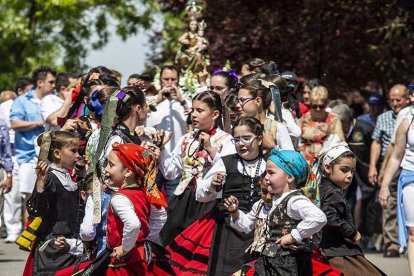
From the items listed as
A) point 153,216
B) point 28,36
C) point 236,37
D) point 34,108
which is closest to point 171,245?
point 153,216

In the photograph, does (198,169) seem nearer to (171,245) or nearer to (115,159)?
(171,245)

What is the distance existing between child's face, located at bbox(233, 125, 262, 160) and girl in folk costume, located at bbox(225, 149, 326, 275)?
53.7 inches

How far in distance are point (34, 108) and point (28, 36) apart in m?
17.1

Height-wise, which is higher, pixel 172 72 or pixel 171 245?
pixel 172 72

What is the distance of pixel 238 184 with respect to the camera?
10.8 metres

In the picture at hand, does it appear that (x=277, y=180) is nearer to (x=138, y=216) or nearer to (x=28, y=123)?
(x=138, y=216)

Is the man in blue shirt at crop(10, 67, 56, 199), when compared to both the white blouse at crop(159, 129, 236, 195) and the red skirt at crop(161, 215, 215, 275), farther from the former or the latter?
the red skirt at crop(161, 215, 215, 275)

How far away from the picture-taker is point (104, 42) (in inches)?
1422

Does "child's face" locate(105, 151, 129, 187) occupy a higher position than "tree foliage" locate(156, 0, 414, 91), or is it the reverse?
"tree foliage" locate(156, 0, 414, 91)

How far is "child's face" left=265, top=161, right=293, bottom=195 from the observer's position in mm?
9211

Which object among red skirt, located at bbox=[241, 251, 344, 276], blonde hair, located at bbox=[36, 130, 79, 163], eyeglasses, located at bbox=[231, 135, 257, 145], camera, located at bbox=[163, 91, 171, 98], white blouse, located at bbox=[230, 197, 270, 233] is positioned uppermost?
camera, located at bbox=[163, 91, 171, 98]

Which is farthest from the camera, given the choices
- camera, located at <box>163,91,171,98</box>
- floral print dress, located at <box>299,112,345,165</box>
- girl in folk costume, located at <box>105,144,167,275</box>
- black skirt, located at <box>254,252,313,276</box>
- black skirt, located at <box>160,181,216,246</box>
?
floral print dress, located at <box>299,112,345,165</box>

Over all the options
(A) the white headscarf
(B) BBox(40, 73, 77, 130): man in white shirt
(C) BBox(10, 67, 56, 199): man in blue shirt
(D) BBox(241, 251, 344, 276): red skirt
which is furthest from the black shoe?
(D) BBox(241, 251, 344, 276): red skirt

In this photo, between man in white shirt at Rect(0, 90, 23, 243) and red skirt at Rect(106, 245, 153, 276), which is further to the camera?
man in white shirt at Rect(0, 90, 23, 243)
